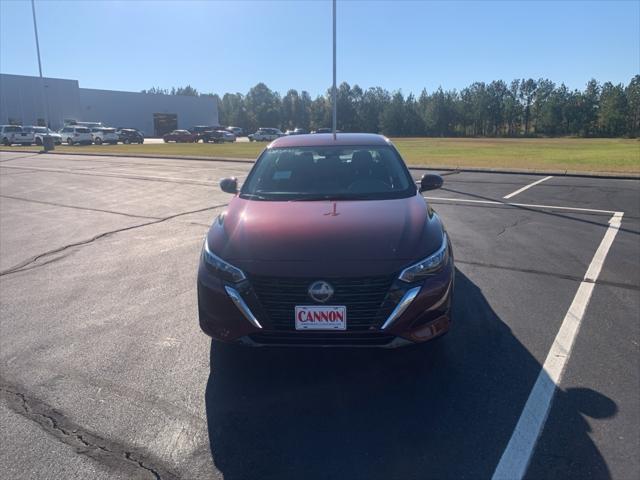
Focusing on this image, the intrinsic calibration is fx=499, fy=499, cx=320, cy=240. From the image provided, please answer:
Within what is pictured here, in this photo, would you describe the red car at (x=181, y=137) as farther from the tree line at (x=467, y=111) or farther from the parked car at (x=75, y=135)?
the tree line at (x=467, y=111)

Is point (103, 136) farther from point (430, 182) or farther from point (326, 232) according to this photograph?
point (326, 232)

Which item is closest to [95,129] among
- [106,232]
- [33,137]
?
[33,137]

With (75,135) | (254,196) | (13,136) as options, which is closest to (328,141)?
(254,196)

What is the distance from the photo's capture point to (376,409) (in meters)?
3.18

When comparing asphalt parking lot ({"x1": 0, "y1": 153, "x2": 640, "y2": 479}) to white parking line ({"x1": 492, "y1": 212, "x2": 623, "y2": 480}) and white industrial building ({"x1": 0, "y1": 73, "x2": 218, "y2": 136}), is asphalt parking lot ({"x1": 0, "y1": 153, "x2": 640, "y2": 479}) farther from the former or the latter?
white industrial building ({"x1": 0, "y1": 73, "x2": 218, "y2": 136})

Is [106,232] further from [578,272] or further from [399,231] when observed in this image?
[578,272]

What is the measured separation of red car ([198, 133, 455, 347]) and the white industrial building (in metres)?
49.6

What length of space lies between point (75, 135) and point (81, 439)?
47.0 meters

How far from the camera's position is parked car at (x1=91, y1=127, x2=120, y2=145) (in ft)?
155

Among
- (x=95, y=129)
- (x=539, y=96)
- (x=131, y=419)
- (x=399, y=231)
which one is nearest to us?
(x=131, y=419)

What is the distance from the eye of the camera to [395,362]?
149 inches

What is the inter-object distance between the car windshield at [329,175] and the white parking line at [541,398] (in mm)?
1780

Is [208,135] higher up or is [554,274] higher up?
[208,135]

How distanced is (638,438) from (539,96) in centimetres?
12041
